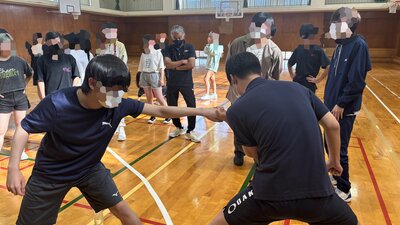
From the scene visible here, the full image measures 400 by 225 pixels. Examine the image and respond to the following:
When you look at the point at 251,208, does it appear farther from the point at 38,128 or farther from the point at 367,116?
the point at 367,116

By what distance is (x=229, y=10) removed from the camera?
19516 millimetres

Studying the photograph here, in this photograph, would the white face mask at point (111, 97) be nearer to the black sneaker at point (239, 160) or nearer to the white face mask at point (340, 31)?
the white face mask at point (340, 31)

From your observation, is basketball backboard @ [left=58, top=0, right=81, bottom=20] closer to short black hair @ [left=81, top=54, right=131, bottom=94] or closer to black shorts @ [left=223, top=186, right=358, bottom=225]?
short black hair @ [left=81, top=54, right=131, bottom=94]

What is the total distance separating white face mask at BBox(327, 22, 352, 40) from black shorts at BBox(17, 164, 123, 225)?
2.20 metres

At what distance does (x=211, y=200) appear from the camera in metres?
3.24

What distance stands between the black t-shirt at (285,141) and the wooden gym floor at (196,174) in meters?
1.47

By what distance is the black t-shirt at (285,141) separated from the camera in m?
1.50

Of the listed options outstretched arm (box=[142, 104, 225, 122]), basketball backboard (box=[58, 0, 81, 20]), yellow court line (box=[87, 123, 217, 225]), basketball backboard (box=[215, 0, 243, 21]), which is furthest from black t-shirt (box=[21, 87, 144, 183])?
basketball backboard (box=[215, 0, 243, 21])

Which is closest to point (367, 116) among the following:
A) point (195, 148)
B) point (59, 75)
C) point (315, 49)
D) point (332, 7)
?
point (315, 49)

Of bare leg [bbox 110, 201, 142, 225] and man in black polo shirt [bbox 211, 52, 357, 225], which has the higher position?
man in black polo shirt [bbox 211, 52, 357, 225]

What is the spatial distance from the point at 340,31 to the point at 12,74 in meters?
3.76

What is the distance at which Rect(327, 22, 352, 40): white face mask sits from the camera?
109 inches

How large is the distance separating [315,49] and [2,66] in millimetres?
4021

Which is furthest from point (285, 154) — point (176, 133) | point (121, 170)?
point (176, 133)
